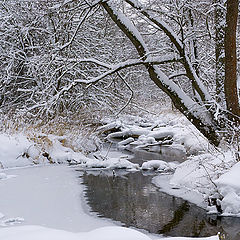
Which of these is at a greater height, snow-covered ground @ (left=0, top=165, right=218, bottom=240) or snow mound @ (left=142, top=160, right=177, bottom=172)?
snow-covered ground @ (left=0, top=165, right=218, bottom=240)

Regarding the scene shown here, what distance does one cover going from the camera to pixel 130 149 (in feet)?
46.7

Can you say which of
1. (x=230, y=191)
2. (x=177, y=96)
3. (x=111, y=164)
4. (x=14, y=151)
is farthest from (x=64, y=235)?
(x=14, y=151)

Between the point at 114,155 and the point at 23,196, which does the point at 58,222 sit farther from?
the point at 114,155

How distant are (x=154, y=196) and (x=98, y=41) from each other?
9588mm

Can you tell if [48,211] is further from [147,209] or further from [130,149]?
[130,149]

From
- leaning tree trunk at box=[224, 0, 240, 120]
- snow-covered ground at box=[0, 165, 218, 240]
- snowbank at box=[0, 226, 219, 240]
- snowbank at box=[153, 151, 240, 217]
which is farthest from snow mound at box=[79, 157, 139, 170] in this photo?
snowbank at box=[0, 226, 219, 240]

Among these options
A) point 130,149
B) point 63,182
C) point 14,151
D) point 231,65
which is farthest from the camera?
point 130,149

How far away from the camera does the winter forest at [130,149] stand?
552cm

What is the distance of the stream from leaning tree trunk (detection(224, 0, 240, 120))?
85.6 inches

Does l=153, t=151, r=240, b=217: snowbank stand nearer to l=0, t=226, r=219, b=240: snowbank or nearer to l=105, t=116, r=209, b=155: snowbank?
l=0, t=226, r=219, b=240: snowbank

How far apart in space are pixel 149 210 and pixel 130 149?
26.6ft

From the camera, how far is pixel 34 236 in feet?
9.55

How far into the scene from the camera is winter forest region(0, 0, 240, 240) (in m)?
5.52

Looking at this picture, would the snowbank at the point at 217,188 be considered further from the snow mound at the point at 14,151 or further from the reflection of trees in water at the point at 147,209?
the snow mound at the point at 14,151
